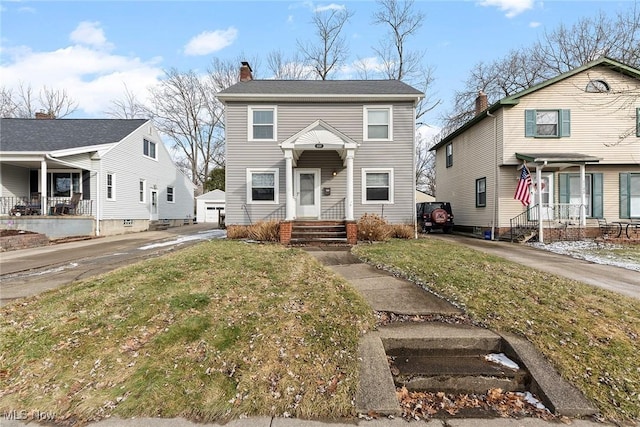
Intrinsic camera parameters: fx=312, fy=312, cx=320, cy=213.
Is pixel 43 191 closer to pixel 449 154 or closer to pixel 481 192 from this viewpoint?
pixel 481 192

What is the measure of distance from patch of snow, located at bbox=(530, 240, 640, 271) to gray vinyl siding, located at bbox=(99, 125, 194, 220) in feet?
64.7

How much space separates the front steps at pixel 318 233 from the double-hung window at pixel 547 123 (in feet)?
32.4

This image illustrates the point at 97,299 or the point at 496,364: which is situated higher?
the point at 97,299

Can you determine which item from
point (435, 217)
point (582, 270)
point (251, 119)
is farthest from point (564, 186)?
point (251, 119)

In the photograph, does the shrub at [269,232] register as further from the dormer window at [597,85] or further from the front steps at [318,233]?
the dormer window at [597,85]

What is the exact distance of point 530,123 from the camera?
547 inches

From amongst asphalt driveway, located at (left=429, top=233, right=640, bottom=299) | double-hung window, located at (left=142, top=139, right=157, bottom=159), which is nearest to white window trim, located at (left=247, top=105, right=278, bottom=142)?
asphalt driveway, located at (left=429, top=233, right=640, bottom=299)

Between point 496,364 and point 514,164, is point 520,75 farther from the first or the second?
point 496,364

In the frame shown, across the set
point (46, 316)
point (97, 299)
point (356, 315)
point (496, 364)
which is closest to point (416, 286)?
point (356, 315)

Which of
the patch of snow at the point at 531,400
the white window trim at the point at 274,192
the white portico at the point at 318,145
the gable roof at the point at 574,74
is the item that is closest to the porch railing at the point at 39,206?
the white window trim at the point at 274,192

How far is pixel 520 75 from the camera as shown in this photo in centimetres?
2641

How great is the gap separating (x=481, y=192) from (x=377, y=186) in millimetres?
6397

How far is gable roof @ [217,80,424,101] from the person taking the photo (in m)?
12.7

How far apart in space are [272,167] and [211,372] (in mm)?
10542
